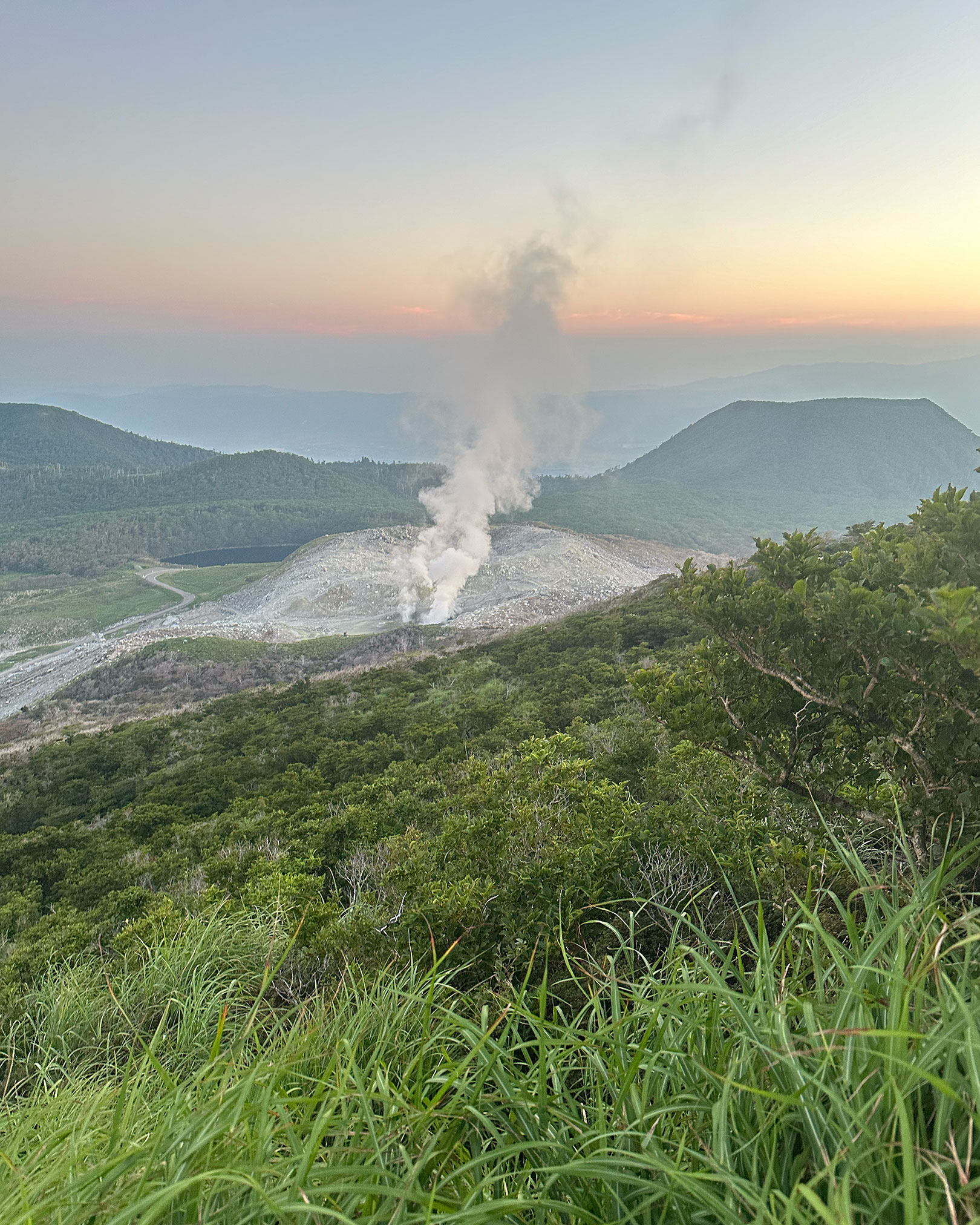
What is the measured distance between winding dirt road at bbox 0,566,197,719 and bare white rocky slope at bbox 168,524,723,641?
6318 mm

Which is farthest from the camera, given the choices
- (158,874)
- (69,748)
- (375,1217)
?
(69,748)

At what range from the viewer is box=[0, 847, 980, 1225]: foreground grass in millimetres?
1357

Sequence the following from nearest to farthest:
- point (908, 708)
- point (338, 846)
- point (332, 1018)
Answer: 1. point (332, 1018)
2. point (908, 708)
3. point (338, 846)

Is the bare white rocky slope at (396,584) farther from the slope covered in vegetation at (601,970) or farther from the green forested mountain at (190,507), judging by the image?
the green forested mountain at (190,507)

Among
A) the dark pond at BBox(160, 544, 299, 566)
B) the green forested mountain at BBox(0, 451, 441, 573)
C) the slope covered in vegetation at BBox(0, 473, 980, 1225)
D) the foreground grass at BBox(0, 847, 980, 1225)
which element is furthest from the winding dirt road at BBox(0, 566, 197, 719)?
the dark pond at BBox(160, 544, 299, 566)

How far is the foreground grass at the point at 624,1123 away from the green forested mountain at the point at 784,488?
116122 millimetres

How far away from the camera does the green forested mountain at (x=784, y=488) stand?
12606 centimetres

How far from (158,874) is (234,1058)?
9.14 m

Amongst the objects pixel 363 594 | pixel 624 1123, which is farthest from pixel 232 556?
pixel 624 1123

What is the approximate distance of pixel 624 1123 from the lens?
180cm

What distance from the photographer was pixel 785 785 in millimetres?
4219

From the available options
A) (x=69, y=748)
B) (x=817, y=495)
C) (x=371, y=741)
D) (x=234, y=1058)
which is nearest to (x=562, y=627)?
(x=371, y=741)

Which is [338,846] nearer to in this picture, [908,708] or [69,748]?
[908,708]

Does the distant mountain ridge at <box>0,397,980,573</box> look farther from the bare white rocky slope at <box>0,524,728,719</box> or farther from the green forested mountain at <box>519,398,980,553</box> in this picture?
the bare white rocky slope at <box>0,524,728,719</box>
